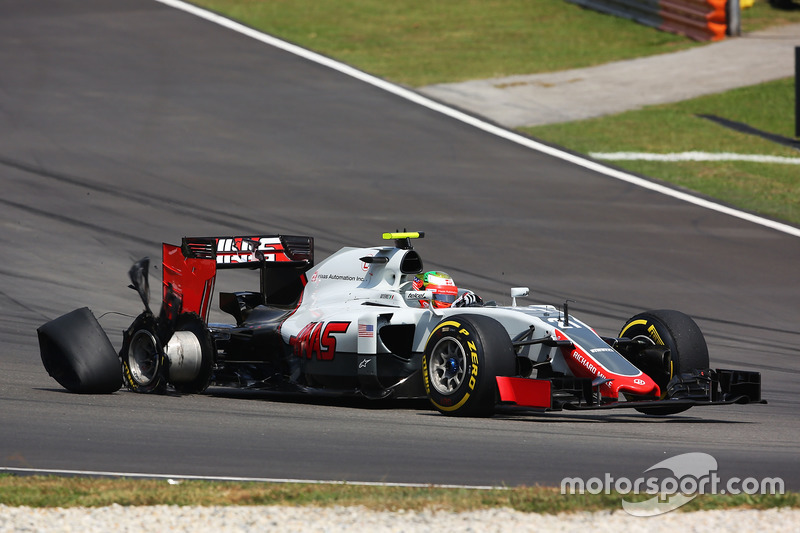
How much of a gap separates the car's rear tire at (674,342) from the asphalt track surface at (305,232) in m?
0.44

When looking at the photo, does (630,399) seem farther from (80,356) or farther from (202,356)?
(80,356)

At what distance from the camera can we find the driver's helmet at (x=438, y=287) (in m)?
12.3

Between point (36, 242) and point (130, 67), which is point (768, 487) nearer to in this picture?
point (36, 242)

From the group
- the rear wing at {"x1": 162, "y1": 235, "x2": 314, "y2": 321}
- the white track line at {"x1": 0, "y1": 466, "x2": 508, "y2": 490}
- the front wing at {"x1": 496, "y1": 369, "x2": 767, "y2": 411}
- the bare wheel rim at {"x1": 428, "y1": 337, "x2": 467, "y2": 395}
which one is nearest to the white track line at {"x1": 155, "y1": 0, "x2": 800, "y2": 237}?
the rear wing at {"x1": 162, "y1": 235, "x2": 314, "y2": 321}

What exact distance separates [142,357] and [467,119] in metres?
16.8

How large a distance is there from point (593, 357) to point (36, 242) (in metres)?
11.6

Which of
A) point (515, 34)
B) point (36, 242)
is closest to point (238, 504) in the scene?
point (36, 242)

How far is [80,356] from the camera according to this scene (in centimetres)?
1212

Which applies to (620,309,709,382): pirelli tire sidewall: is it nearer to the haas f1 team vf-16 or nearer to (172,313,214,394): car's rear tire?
the haas f1 team vf-16

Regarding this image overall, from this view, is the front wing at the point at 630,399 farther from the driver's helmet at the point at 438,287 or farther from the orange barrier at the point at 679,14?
the orange barrier at the point at 679,14

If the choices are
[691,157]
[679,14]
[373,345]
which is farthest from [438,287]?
[679,14]

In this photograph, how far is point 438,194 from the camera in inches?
936

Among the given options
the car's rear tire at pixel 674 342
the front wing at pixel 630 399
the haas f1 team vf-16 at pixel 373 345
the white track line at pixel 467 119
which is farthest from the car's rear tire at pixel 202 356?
A: the white track line at pixel 467 119

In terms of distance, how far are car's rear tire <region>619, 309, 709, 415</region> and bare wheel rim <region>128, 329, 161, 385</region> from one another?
4.53 metres
